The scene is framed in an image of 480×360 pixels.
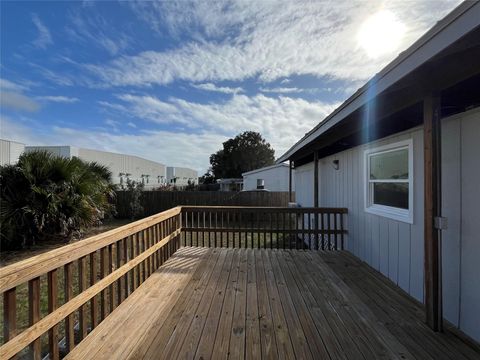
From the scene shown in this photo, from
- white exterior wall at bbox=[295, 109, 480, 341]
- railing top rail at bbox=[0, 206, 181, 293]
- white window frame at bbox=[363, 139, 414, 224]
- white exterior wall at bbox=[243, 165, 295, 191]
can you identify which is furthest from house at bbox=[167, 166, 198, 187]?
railing top rail at bbox=[0, 206, 181, 293]

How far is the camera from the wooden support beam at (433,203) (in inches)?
92.2

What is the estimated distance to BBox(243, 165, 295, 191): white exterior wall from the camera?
18.9m

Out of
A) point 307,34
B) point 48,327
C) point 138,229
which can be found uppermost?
point 307,34

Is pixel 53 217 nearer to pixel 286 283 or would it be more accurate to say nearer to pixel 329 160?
pixel 286 283

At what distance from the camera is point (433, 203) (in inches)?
93.4

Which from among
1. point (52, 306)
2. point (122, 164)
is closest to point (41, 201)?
point (52, 306)

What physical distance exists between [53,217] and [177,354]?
21.6 ft

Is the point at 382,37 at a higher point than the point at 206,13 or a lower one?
lower

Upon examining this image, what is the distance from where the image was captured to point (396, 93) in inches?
105

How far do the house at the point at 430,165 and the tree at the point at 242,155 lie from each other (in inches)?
1468

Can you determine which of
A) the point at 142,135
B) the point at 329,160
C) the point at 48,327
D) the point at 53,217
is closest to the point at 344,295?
the point at 48,327

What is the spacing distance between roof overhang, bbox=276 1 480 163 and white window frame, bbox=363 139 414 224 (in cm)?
102

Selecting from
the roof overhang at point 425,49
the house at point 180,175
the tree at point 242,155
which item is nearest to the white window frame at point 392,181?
the roof overhang at point 425,49

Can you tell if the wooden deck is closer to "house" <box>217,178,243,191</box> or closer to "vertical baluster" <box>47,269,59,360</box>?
"vertical baluster" <box>47,269,59,360</box>
